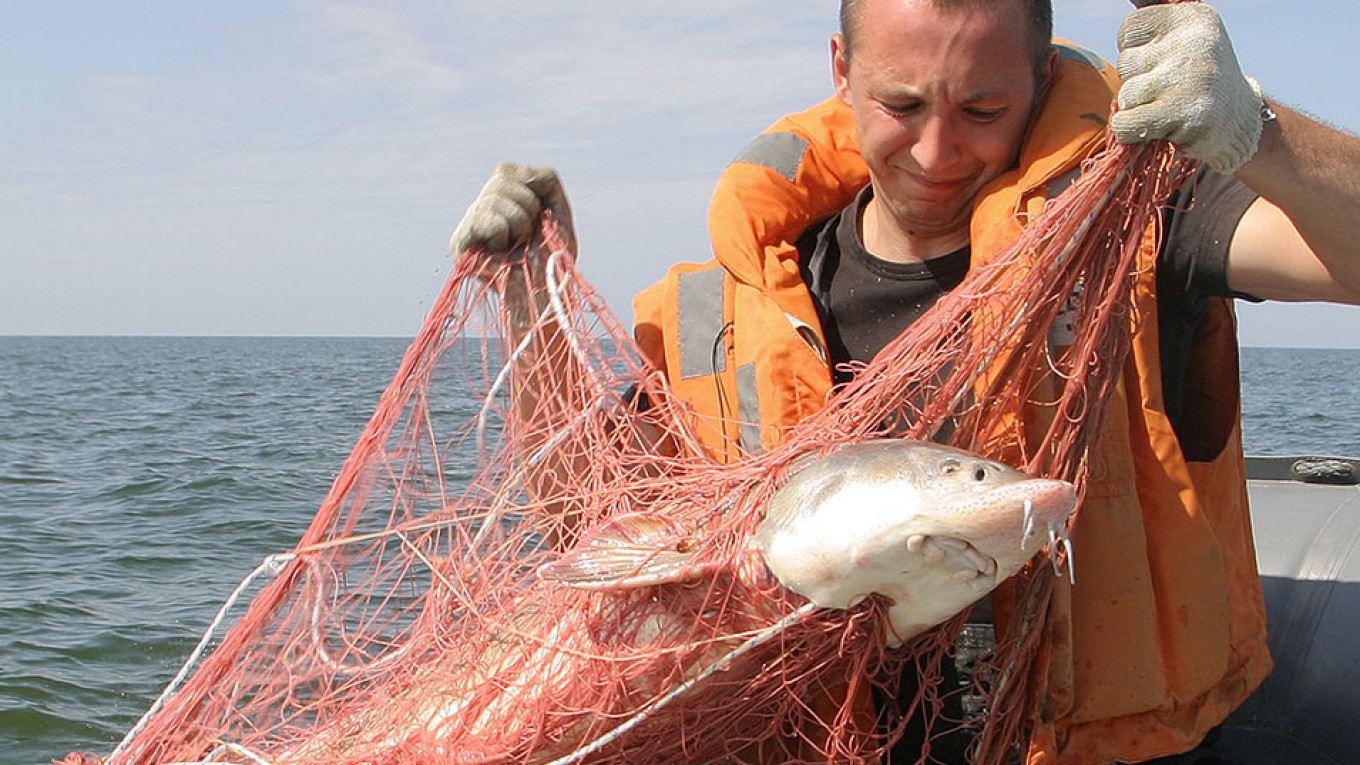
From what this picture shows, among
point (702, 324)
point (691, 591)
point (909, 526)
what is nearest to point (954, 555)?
point (909, 526)

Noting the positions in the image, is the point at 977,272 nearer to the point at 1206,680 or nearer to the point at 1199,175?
the point at 1199,175

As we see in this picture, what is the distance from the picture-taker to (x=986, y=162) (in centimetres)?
279

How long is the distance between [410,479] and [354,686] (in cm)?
53

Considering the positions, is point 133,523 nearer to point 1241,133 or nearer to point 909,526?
point 909,526

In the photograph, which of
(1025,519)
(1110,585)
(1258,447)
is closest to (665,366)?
(1110,585)

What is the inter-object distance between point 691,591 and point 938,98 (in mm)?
1148

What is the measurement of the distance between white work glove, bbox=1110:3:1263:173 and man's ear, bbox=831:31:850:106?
88 centimetres

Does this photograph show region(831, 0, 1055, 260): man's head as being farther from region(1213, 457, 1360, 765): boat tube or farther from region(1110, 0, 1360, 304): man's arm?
region(1213, 457, 1360, 765): boat tube

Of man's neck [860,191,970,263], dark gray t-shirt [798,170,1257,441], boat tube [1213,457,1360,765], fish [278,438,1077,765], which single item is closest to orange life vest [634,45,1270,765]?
dark gray t-shirt [798,170,1257,441]

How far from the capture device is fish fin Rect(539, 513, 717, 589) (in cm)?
230

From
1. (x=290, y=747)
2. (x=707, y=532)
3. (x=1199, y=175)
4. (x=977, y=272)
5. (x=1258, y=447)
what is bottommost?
(x=1258, y=447)

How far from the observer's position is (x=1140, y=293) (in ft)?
8.43

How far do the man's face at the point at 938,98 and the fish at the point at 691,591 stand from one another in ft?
2.64

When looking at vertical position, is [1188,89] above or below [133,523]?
above
